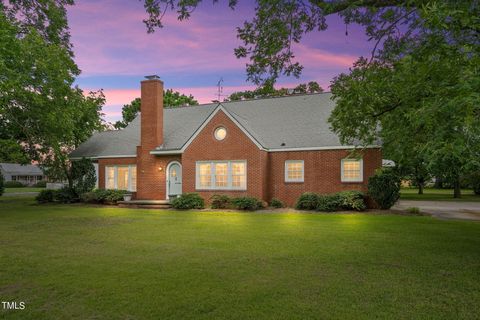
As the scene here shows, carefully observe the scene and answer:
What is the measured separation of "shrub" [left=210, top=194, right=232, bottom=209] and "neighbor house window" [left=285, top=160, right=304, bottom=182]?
11.9 ft

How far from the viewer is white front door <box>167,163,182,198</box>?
81.2 feet

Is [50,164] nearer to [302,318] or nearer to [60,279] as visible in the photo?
[60,279]

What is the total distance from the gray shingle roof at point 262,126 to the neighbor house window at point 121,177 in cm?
107

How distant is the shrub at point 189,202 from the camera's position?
21500 mm

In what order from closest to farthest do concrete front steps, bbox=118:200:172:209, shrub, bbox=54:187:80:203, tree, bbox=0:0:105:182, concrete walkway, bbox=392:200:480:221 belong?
1. tree, bbox=0:0:105:182
2. concrete walkway, bbox=392:200:480:221
3. concrete front steps, bbox=118:200:172:209
4. shrub, bbox=54:187:80:203

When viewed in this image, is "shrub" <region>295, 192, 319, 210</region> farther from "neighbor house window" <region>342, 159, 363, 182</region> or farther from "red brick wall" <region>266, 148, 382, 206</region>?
"neighbor house window" <region>342, 159, 363, 182</region>

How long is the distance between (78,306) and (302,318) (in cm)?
324

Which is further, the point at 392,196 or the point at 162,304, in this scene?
the point at 392,196

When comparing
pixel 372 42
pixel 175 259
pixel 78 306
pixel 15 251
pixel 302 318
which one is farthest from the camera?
pixel 372 42

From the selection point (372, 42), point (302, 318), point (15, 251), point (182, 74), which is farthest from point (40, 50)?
point (302, 318)

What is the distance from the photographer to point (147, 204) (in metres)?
23.3

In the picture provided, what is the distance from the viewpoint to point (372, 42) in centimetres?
1030

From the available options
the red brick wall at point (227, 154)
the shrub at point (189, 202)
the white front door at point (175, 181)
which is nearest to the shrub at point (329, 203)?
the red brick wall at point (227, 154)

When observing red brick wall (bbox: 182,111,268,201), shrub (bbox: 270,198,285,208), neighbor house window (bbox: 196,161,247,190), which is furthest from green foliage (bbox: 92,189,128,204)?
shrub (bbox: 270,198,285,208)
